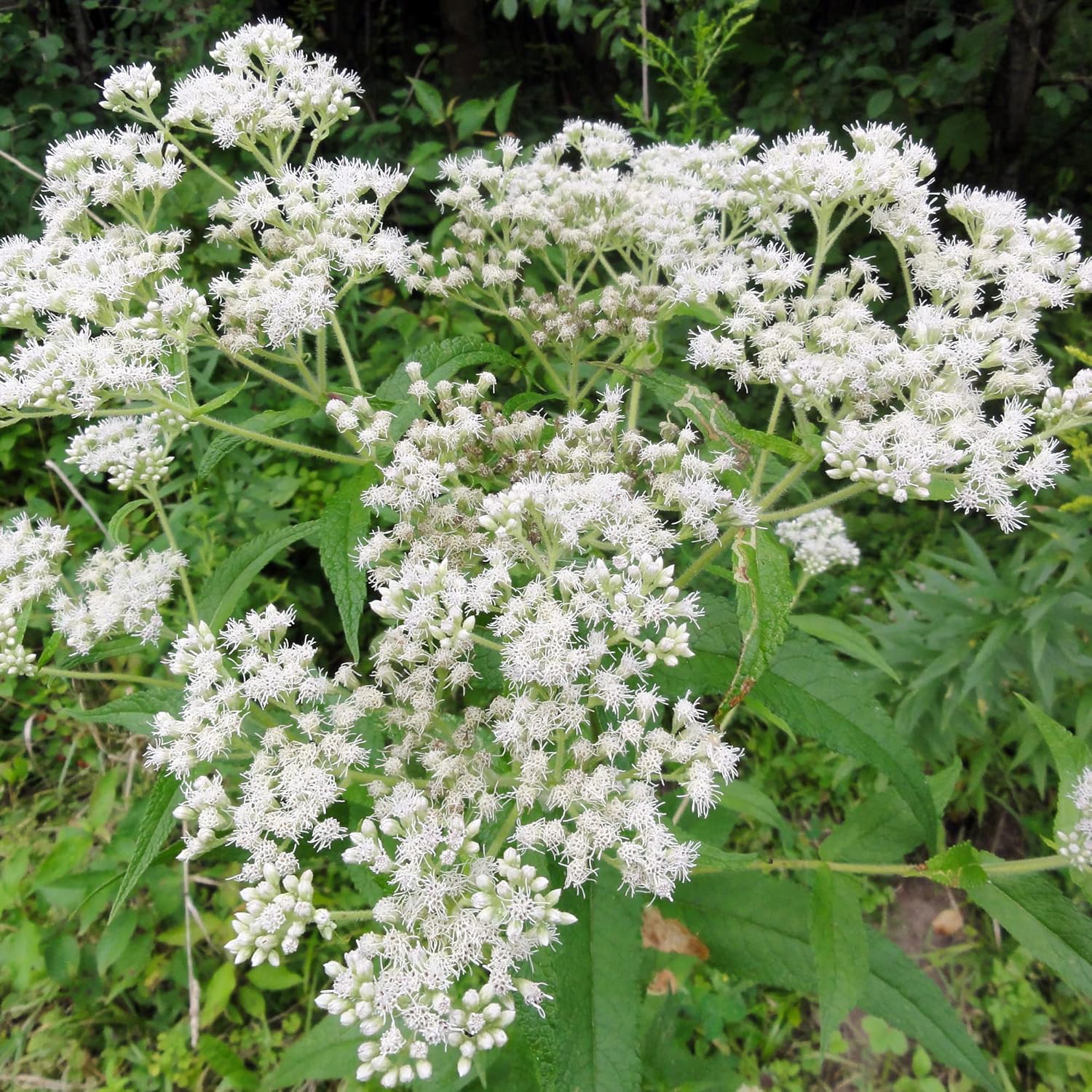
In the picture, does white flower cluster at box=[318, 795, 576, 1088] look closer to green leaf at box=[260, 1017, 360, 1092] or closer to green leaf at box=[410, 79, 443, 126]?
green leaf at box=[260, 1017, 360, 1092]

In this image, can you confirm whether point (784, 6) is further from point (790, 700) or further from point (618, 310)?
point (790, 700)

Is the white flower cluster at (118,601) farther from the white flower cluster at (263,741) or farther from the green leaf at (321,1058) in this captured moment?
the green leaf at (321,1058)

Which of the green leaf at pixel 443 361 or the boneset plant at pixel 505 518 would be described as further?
the green leaf at pixel 443 361

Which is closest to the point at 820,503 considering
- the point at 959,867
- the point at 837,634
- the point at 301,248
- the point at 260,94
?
the point at 837,634

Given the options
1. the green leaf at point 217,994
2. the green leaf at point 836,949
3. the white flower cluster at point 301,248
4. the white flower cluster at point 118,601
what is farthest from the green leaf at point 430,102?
the green leaf at point 217,994

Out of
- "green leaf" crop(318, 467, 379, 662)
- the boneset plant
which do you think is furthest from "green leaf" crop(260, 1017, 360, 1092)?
"green leaf" crop(318, 467, 379, 662)

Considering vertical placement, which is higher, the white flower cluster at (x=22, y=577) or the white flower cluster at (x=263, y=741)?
the white flower cluster at (x=22, y=577)

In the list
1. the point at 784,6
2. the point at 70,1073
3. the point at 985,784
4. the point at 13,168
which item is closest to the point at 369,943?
Answer: the point at 70,1073
